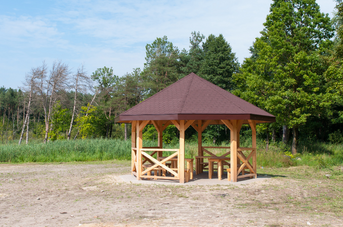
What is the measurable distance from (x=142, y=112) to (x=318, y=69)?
1580 centimetres

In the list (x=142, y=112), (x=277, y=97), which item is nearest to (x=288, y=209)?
(x=142, y=112)

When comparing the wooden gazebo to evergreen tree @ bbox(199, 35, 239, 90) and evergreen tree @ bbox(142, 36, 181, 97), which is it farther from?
evergreen tree @ bbox(142, 36, 181, 97)

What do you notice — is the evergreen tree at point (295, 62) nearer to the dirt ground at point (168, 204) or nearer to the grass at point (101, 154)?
the grass at point (101, 154)

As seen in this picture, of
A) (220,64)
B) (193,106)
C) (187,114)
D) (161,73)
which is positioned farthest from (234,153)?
(161,73)

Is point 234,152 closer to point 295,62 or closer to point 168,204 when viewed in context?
point 168,204

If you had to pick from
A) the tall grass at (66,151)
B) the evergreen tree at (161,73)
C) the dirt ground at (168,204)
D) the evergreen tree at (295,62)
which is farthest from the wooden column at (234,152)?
the evergreen tree at (161,73)

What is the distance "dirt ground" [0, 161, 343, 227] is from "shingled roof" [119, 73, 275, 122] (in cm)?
216

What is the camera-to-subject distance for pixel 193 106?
979 cm

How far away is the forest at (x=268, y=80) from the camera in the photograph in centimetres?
1991

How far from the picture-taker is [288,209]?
671 cm

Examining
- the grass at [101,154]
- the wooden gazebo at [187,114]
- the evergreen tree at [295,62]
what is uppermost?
the evergreen tree at [295,62]

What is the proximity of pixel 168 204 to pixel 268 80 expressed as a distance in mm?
18612

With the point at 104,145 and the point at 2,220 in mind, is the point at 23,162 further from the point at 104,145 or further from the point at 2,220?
the point at 2,220

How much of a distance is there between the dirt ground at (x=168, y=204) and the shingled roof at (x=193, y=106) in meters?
2.16
